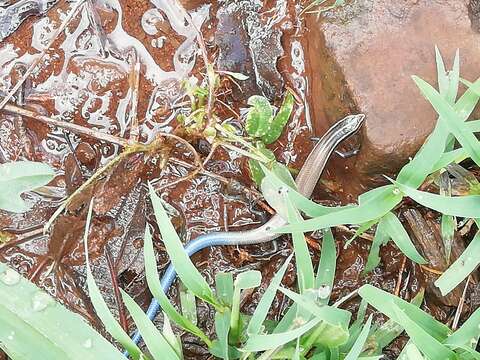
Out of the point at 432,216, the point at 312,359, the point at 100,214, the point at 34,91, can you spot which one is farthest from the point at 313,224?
the point at 34,91

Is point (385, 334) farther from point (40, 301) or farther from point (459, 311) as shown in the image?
point (40, 301)

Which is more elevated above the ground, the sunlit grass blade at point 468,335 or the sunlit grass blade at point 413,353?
the sunlit grass blade at point 413,353

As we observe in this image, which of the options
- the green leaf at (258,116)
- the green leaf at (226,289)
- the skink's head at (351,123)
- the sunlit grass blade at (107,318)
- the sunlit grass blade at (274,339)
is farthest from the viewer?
the green leaf at (258,116)

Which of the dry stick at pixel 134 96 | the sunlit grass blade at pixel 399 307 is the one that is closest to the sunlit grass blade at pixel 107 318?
the dry stick at pixel 134 96

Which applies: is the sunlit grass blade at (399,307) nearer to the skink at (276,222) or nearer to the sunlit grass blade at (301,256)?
the sunlit grass blade at (301,256)

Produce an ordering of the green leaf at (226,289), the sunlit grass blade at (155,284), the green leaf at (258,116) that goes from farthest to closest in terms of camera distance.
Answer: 1. the green leaf at (258,116)
2. the green leaf at (226,289)
3. the sunlit grass blade at (155,284)

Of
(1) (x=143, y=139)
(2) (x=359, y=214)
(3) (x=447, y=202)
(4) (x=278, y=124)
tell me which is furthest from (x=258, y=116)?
(3) (x=447, y=202)
